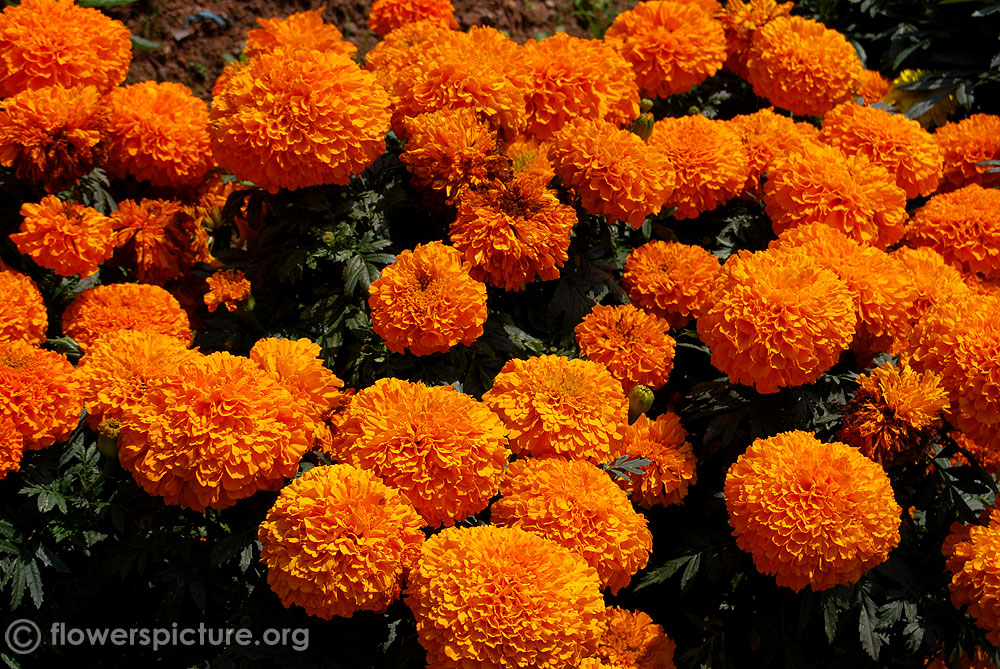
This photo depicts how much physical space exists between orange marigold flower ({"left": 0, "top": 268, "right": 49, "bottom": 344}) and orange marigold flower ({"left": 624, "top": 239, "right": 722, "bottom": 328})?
6.75 ft

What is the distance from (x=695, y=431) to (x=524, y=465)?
95 centimetres

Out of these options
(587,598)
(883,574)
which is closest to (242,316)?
(587,598)

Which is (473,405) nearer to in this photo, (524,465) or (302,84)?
(524,465)

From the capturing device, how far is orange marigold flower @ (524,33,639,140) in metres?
3.26

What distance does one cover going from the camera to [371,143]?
2928mm

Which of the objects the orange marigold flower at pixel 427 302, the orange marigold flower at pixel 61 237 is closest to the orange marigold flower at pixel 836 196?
the orange marigold flower at pixel 427 302

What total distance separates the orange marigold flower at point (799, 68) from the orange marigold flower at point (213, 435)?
2591mm

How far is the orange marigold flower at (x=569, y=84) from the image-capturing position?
326 cm

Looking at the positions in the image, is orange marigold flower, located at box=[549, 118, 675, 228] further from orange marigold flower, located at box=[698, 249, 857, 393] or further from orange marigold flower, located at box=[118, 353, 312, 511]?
orange marigold flower, located at box=[118, 353, 312, 511]

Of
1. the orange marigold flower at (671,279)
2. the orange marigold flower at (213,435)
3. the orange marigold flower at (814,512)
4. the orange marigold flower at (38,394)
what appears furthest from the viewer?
the orange marigold flower at (671,279)

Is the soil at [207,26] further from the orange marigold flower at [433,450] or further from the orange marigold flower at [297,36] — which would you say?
the orange marigold flower at [433,450]

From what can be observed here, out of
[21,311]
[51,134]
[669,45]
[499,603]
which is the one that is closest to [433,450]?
[499,603]

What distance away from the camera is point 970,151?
3795mm

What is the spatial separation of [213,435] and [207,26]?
13.7 ft
